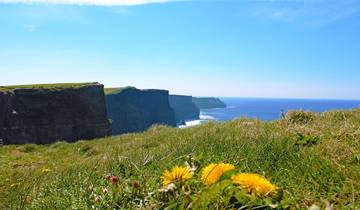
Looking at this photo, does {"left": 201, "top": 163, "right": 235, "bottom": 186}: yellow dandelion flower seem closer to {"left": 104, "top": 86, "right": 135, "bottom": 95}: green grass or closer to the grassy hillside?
the grassy hillside

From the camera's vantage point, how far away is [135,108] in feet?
547

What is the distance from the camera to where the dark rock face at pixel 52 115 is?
257 feet

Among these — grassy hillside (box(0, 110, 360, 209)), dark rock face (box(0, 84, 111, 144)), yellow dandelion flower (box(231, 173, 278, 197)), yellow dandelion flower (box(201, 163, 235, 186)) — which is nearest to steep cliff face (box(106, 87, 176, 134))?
dark rock face (box(0, 84, 111, 144))

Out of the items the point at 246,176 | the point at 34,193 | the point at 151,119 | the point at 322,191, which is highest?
the point at 246,176

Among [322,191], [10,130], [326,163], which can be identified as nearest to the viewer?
[322,191]

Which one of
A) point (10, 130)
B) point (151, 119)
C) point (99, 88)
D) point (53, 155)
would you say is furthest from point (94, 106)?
point (151, 119)

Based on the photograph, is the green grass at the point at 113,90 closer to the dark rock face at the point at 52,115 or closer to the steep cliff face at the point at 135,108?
the steep cliff face at the point at 135,108

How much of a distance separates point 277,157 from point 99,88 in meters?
89.3

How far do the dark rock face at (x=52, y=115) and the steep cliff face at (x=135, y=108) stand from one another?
55.5 m

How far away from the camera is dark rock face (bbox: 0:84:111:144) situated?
257 feet

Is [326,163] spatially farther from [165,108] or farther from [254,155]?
[165,108]

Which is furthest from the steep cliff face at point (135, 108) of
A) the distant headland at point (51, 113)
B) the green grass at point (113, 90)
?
the distant headland at point (51, 113)

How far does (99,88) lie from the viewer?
92.0 m

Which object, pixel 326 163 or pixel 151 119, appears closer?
pixel 326 163
